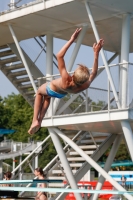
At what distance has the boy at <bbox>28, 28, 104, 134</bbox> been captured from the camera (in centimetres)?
1024

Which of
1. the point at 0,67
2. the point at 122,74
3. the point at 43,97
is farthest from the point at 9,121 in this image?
the point at 43,97

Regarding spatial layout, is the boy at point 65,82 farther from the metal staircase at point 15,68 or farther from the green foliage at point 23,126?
the green foliage at point 23,126

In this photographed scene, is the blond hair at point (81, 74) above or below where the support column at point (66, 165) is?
below

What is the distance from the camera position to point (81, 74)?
1023 cm

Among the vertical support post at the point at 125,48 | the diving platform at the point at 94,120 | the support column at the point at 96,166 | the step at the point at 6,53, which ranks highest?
the step at the point at 6,53

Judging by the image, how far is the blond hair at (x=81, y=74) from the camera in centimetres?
1018

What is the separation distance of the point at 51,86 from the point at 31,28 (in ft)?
40.9

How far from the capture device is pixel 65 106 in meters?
22.2

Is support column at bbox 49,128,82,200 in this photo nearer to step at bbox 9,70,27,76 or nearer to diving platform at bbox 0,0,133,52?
diving platform at bbox 0,0,133,52

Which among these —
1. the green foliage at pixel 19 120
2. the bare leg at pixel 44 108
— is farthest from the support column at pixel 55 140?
the green foliage at pixel 19 120

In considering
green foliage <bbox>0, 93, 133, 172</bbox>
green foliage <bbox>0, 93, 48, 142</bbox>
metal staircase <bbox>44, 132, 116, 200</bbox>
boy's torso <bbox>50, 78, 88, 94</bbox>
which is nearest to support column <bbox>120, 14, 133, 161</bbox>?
metal staircase <bbox>44, 132, 116, 200</bbox>

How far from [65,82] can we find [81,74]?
1.51 feet

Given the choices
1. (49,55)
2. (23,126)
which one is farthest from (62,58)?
(23,126)

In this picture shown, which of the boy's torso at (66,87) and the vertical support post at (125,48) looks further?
the vertical support post at (125,48)
